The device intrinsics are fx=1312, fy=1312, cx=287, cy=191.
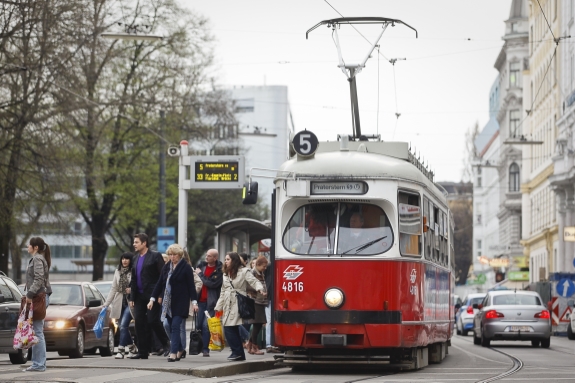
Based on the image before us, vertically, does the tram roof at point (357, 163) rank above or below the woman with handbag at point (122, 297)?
above

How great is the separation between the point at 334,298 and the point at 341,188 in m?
1.49

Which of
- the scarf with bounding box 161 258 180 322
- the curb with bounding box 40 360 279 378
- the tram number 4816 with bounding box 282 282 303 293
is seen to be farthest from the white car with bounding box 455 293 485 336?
the tram number 4816 with bounding box 282 282 303 293

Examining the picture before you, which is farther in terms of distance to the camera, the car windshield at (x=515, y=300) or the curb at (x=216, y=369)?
the car windshield at (x=515, y=300)

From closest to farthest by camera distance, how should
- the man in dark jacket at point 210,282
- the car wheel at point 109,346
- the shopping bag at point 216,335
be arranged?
the shopping bag at point 216,335 → the man in dark jacket at point 210,282 → the car wheel at point 109,346

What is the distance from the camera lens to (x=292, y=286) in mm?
17125

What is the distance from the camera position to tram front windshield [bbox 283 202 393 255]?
17141 millimetres

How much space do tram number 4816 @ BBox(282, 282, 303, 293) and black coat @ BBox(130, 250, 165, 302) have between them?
215 cm

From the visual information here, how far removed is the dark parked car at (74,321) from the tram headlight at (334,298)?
6.41 metres

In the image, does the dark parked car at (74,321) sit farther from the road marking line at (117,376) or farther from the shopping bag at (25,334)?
the road marking line at (117,376)

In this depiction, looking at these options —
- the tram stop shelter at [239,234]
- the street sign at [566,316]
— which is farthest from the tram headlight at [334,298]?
the street sign at [566,316]

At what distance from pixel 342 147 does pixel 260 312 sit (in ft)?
11.2

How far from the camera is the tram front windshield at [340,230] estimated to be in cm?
1714

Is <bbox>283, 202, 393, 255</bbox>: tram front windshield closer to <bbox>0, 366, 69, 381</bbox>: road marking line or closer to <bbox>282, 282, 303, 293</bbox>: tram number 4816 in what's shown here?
<bbox>282, 282, 303, 293</bbox>: tram number 4816

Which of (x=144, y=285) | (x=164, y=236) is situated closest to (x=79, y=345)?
(x=144, y=285)
